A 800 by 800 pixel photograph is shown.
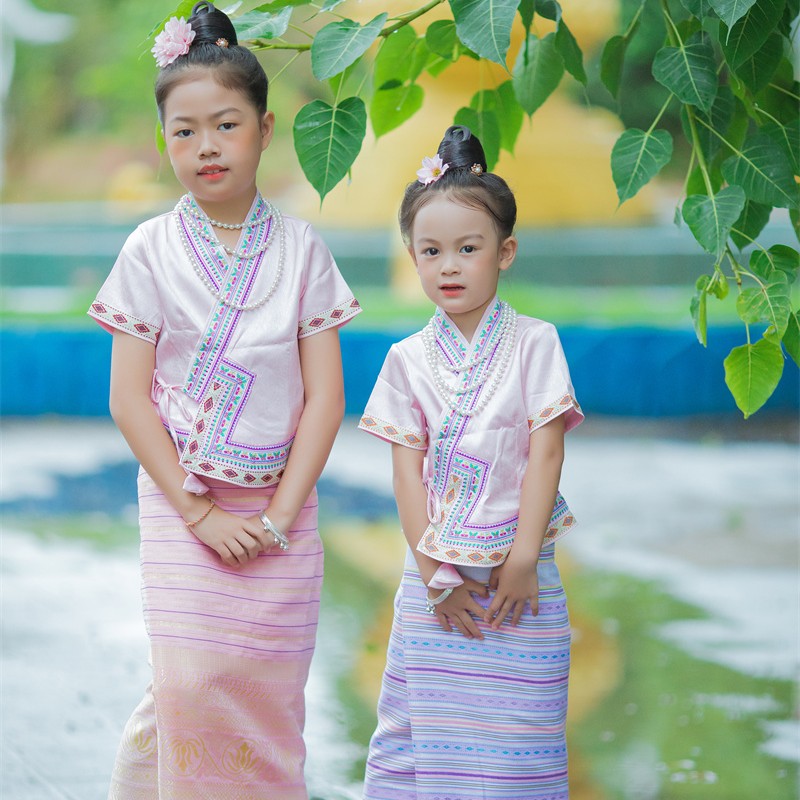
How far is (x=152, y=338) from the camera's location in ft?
7.27

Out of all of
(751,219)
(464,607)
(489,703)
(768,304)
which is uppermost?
(751,219)

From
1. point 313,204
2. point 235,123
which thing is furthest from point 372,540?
point 313,204

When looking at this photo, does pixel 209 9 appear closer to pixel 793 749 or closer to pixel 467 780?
pixel 467 780

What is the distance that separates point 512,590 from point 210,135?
0.90 meters

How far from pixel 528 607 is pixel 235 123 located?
950mm

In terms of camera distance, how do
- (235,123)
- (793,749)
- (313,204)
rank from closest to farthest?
(235,123) → (793,749) → (313,204)

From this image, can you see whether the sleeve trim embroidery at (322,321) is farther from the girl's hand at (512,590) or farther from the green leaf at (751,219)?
the green leaf at (751,219)

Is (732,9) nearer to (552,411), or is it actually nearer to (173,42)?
(552,411)

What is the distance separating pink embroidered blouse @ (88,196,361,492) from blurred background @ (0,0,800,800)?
36cm

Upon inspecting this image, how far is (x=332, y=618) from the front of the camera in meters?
4.31

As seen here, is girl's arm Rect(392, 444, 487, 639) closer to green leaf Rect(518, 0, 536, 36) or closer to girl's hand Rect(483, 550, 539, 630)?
girl's hand Rect(483, 550, 539, 630)

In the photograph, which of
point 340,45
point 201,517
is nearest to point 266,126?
point 340,45

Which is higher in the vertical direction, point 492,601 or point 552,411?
point 552,411

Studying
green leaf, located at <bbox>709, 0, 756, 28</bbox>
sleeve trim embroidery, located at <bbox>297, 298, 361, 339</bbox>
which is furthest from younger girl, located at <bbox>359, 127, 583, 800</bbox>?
green leaf, located at <bbox>709, 0, 756, 28</bbox>
